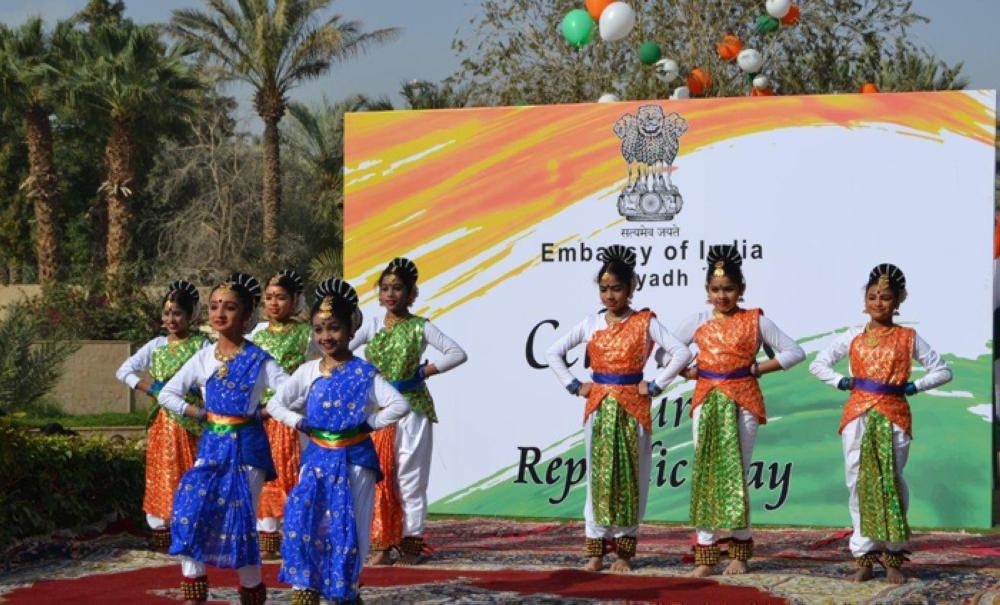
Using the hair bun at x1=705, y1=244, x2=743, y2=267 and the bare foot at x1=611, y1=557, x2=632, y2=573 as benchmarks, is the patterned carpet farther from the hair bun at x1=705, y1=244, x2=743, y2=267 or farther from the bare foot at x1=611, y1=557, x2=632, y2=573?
the hair bun at x1=705, y1=244, x2=743, y2=267

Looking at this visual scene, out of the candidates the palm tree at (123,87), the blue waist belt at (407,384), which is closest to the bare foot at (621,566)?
the blue waist belt at (407,384)

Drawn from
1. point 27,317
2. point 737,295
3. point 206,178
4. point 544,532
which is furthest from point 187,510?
point 206,178

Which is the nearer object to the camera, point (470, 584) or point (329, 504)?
point (329, 504)

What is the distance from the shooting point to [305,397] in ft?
20.3

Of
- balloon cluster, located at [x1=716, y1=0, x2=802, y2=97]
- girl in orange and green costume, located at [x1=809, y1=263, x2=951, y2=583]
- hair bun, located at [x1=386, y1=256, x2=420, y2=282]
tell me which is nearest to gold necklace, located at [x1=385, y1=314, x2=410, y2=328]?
hair bun, located at [x1=386, y1=256, x2=420, y2=282]

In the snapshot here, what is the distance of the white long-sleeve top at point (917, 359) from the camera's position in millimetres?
7371

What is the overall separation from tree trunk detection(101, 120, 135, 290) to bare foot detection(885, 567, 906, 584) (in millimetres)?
19852

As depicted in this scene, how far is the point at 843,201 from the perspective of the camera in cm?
973

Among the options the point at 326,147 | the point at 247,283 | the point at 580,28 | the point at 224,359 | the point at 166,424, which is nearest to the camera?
the point at 224,359

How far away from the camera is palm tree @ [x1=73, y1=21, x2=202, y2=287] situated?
25.3 meters

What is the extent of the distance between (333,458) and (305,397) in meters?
0.32

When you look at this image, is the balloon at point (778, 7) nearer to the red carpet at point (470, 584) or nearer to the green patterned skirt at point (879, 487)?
the green patterned skirt at point (879, 487)

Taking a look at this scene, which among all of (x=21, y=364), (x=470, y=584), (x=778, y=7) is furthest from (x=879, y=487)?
(x=778, y=7)

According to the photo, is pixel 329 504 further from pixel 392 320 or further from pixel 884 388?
pixel 884 388
